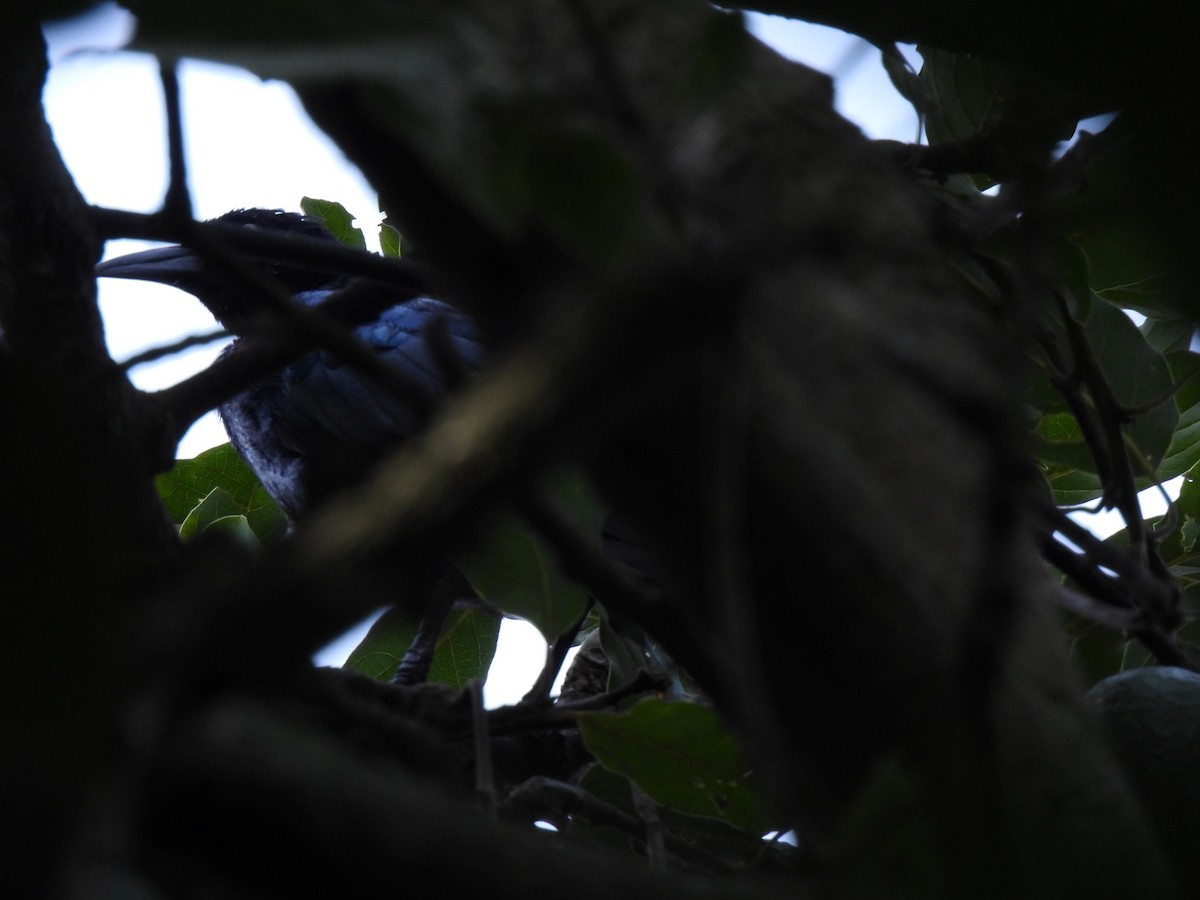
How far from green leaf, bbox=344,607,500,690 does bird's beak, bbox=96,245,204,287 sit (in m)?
1.92

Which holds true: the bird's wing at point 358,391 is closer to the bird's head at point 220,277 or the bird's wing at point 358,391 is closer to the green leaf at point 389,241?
the bird's head at point 220,277

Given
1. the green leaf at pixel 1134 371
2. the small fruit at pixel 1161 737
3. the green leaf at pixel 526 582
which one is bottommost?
the small fruit at pixel 1161 737

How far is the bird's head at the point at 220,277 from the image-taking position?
448cm

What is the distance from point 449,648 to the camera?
329 cm

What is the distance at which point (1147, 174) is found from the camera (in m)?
0.73

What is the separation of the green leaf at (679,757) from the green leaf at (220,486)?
1683 mm

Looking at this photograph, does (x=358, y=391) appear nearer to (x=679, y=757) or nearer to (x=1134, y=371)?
(x=1134, y=371)

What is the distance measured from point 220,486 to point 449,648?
732mm

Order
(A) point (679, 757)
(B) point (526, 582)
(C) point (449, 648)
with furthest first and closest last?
(C) point (449, 648), (B) point (526, 582), (A) point (679, 757)

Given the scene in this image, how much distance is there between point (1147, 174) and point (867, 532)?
1.01ft

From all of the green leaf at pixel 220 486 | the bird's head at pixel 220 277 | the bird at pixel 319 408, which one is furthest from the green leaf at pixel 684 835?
the bird's head at pixel 220 277

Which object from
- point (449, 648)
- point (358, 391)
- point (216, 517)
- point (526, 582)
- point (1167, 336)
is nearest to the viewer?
point (526, 582)

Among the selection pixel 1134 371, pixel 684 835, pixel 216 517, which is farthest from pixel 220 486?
pixel 1134 371

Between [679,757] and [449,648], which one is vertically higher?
[449,648]
